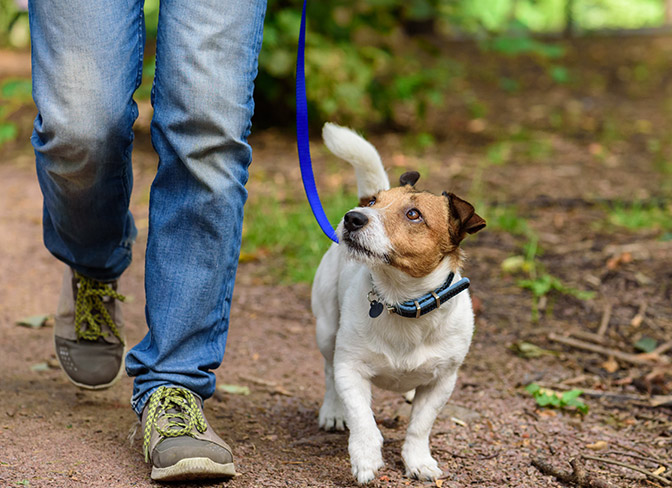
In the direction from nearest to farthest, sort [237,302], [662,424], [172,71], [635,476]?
[172,71] < [635,476] < [662,424] < [237,302]

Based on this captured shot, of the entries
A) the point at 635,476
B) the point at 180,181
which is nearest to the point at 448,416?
the point at 635,476

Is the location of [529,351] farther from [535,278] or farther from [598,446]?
[598,446]

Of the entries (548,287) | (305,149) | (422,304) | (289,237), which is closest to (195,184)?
(305,149)

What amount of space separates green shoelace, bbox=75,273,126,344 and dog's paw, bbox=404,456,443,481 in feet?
4.06

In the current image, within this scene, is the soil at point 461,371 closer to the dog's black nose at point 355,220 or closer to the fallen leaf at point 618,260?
the fallen leaf at point 618,260

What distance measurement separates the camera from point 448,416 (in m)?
3.13

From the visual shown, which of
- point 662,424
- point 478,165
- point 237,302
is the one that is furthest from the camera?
point 478,165

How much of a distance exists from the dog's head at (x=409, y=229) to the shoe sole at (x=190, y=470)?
74cm

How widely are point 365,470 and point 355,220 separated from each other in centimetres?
75

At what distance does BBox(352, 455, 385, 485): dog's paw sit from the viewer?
2.40 m

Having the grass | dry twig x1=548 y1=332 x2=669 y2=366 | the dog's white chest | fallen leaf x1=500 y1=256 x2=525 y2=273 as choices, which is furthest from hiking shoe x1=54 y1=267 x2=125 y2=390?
fallen leaf x1=500 y1=256 x2=525 y2=273

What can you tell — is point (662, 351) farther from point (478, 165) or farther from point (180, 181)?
point (478, 165)

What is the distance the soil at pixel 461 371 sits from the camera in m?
2.59

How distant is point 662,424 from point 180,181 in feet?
6.75
